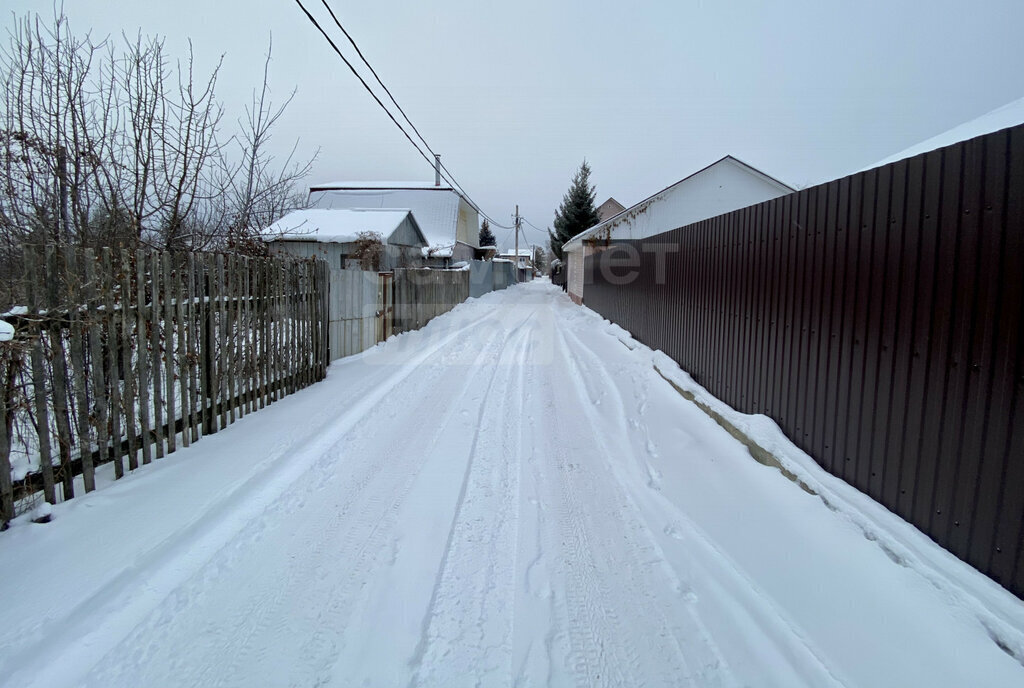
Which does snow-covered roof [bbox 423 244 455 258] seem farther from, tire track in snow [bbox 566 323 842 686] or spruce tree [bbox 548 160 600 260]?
tire track in snow [bbox 566 323 842 686]

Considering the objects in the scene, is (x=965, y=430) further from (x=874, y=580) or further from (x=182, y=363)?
(x=182, y=363)

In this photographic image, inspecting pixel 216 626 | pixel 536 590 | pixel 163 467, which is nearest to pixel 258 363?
pixel 163 467

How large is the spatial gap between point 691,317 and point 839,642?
17.2 ft

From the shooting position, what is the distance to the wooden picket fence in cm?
306

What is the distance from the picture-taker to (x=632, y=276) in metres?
11.8

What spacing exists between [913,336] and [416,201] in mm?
36746

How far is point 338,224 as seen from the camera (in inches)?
874

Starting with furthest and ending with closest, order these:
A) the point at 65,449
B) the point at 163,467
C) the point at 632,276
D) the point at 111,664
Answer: the point at 632,276, the point at 163,467, the point at 65,449, the point at 111,664

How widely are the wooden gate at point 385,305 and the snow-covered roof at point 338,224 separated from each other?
9798 mm

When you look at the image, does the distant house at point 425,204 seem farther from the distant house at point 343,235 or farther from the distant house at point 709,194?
the distant house at point 709,194

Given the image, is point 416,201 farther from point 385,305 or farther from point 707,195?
point 385,305

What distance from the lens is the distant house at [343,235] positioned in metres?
20.7

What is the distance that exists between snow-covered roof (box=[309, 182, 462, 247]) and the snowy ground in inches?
1273

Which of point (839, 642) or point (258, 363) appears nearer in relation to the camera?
point (839, 642)
